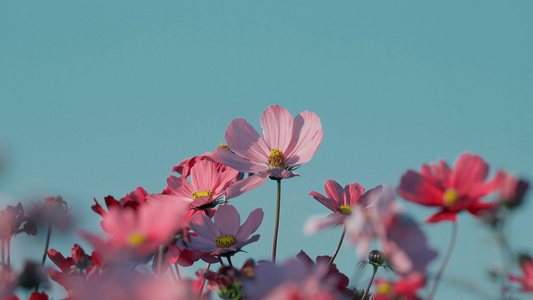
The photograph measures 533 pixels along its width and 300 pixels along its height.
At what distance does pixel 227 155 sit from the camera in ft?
3.66

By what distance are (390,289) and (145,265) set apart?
351 millimetres

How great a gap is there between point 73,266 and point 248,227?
353 millimetres

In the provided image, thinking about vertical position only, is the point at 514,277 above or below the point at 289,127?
below

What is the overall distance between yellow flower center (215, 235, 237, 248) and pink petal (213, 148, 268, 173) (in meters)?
0.13

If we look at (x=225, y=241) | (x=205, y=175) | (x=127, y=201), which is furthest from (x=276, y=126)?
(x=127, y=201)

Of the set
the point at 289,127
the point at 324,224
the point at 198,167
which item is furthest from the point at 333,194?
the point at 324,224

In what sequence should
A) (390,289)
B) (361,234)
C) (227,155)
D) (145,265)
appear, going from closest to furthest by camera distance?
(361,234)
(390,289)
(145,265)
(227,155)

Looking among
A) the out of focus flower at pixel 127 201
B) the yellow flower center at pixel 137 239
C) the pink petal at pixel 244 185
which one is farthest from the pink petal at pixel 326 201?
the yellow flower center at pixel 137 239

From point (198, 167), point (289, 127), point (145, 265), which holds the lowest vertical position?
point (145, 265)

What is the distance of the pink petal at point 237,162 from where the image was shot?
3.61ft

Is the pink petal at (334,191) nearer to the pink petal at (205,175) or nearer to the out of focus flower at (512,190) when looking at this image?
the pink petal at (205,175)

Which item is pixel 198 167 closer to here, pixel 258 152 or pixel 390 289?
pixel 258 152

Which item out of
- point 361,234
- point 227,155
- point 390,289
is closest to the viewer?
point 361,234

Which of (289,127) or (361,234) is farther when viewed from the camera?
(289,127)
